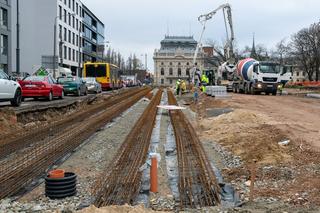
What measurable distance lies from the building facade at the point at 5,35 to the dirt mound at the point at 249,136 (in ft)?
132

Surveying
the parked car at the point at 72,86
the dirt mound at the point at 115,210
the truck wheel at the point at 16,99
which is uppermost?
the parked car at the point at 72,86

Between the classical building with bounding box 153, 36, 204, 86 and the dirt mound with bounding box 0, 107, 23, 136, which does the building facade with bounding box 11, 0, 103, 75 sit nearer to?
the dirt mound with bounding box 0, 107, 23, 136

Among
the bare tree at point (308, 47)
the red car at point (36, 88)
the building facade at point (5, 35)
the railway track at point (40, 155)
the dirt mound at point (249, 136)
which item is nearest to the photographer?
the railway track at point (40, 155)

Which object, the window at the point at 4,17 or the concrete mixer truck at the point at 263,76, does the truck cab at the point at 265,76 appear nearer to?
the concrete mixer truck at the point at 263,76

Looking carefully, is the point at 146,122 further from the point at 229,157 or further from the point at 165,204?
the point at 165,204

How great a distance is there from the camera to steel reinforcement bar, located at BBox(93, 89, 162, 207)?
249 inches

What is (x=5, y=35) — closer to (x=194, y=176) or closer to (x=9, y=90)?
(x=9, y=90)

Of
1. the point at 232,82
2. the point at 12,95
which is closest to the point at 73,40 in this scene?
the point at 232,82

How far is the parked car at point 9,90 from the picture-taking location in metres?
18.5

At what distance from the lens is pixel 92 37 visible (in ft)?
363

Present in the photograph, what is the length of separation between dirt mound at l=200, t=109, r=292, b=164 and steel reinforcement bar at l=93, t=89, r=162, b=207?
2035 millimetres

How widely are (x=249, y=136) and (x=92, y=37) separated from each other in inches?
4031

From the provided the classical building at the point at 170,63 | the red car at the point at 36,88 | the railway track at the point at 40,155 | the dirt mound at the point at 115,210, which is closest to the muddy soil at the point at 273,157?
the dirt mound at the point at 115,210

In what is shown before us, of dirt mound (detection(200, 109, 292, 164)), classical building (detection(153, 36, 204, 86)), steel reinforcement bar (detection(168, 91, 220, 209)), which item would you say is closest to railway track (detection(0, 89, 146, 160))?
→ steel reinforcement bar (detection(168, 91, 220, 209))
